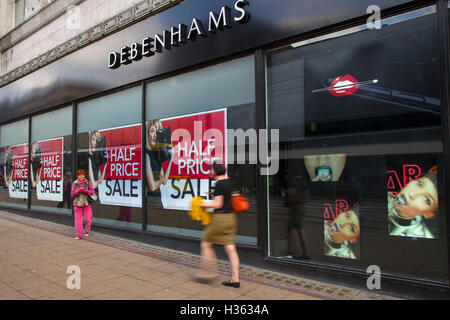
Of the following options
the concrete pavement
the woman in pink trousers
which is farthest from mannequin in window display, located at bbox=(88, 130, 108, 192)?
the concrete pavement

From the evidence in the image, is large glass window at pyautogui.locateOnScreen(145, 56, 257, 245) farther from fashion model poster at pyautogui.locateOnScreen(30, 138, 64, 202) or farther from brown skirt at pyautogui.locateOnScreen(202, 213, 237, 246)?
fashion model poster at pyautogui.locateOnScreen(30, 138, 64, 202)

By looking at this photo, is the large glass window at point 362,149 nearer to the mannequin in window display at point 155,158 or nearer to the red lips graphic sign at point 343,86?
the red lips graphic sign at point 343,86

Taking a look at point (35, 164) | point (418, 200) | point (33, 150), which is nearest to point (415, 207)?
point (418, 200)

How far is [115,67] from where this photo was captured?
8.38 m

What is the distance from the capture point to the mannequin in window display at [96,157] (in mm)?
9055

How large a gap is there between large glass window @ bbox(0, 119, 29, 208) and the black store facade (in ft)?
17.9

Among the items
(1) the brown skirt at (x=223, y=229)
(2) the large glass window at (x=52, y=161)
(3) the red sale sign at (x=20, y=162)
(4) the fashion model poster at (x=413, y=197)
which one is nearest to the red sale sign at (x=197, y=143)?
(1) the brown skirt at (x=223, y=229)

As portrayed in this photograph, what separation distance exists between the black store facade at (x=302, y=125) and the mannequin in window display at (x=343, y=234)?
2cm

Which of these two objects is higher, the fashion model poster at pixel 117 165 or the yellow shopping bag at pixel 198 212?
the fashion model poster at pixel 117 165

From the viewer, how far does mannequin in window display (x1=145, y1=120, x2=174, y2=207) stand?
750 cm
